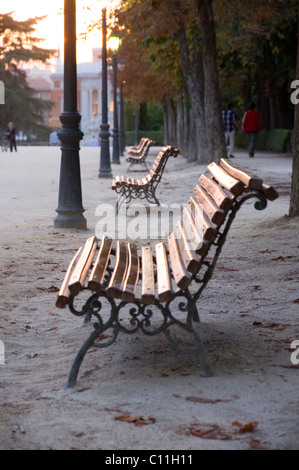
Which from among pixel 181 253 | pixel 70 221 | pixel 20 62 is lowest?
pixel 70 221

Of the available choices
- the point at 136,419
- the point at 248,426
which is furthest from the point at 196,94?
the point at 248,426

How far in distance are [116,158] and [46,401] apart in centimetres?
3150

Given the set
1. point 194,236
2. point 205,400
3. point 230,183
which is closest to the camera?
point 205,400

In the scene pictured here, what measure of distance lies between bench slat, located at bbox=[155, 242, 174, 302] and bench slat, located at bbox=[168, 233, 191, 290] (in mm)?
50

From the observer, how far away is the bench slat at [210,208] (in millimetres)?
5102

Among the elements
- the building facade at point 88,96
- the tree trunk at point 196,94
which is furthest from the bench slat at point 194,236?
the building facade at point 88,96

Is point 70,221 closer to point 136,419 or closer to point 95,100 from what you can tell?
point 136,419

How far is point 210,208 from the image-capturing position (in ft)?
17.9

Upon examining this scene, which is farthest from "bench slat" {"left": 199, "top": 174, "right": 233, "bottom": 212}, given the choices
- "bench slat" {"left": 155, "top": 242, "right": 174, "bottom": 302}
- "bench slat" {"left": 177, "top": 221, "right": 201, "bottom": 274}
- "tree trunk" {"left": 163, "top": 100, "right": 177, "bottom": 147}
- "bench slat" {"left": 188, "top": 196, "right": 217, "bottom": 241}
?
"tree trunk" {"left": 163, "top": 100, "right": 177, "bottom": 147}

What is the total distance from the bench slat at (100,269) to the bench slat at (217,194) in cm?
78

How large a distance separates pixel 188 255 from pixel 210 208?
1.07ft

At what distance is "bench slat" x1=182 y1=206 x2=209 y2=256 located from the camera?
529 cm

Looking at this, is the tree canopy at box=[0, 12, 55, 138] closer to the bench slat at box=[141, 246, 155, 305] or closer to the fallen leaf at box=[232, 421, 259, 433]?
the bench slat at box=[141, 246, 155, 305]

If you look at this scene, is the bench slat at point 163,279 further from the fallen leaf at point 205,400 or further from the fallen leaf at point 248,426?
the fallen leaf at point 248,426
